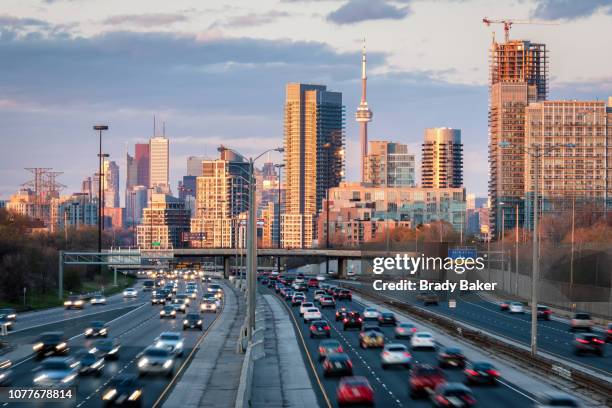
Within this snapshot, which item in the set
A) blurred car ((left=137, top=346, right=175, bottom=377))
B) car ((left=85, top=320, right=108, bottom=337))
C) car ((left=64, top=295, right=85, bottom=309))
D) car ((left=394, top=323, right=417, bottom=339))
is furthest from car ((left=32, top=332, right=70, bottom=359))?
car ((left=64, top=295, right=85, bottom=309))

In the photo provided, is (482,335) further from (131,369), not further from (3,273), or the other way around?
(3,273)

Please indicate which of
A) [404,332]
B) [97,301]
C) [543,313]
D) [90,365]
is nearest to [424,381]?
[90,365]

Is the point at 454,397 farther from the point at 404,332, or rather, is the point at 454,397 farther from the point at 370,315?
the point at 370,315

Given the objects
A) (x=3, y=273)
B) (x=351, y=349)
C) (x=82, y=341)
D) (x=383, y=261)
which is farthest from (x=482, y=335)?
(x=3, y=273)

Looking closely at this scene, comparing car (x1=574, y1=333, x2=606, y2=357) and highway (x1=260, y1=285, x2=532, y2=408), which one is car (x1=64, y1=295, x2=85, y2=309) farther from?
car (x1=574, y1=333, x2=606, y2=357)

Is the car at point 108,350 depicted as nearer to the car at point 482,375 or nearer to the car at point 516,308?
the car at point 482,375

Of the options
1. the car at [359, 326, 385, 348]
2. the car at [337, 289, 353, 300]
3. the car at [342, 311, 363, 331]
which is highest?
the car at [359, 326, 385, 348]
